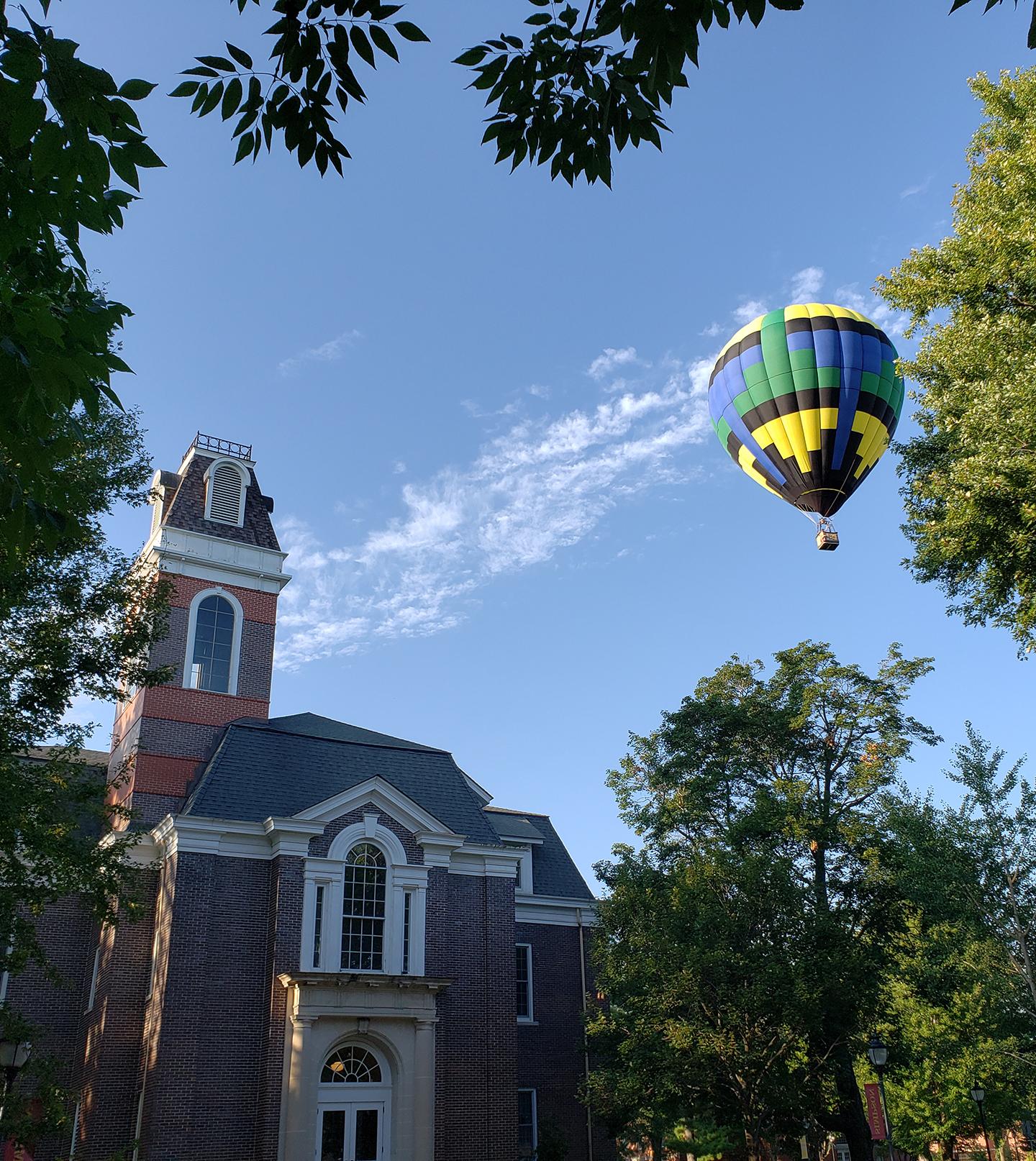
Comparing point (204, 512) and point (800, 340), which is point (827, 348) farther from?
point (204, 512)

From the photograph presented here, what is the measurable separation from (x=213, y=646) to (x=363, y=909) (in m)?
9.54

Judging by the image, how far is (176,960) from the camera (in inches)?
886

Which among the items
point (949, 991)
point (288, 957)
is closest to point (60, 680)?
point (288, 957)

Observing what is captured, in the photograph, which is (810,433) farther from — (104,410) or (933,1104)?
(933,1104)

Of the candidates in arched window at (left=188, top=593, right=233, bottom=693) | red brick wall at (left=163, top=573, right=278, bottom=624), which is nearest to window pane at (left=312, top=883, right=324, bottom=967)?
arched window at (left=188, top=593, right=233, bottom=693)

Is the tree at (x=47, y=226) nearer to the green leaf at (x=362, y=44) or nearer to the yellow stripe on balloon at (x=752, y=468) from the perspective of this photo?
the green leaf at (x=362, y=44)

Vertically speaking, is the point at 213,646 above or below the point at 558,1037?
above

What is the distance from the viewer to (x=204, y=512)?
31.1 m

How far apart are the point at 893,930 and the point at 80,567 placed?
23303mm

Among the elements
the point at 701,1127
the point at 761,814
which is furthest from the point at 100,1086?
the point at 761,814

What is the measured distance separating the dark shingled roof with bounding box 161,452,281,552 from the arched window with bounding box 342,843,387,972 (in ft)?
36.2

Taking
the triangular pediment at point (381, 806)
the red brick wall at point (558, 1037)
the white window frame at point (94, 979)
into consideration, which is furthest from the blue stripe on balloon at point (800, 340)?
the white window frame at point (94, 979)

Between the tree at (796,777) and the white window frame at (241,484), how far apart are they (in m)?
14.2

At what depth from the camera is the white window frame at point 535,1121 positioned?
27.3 metres
